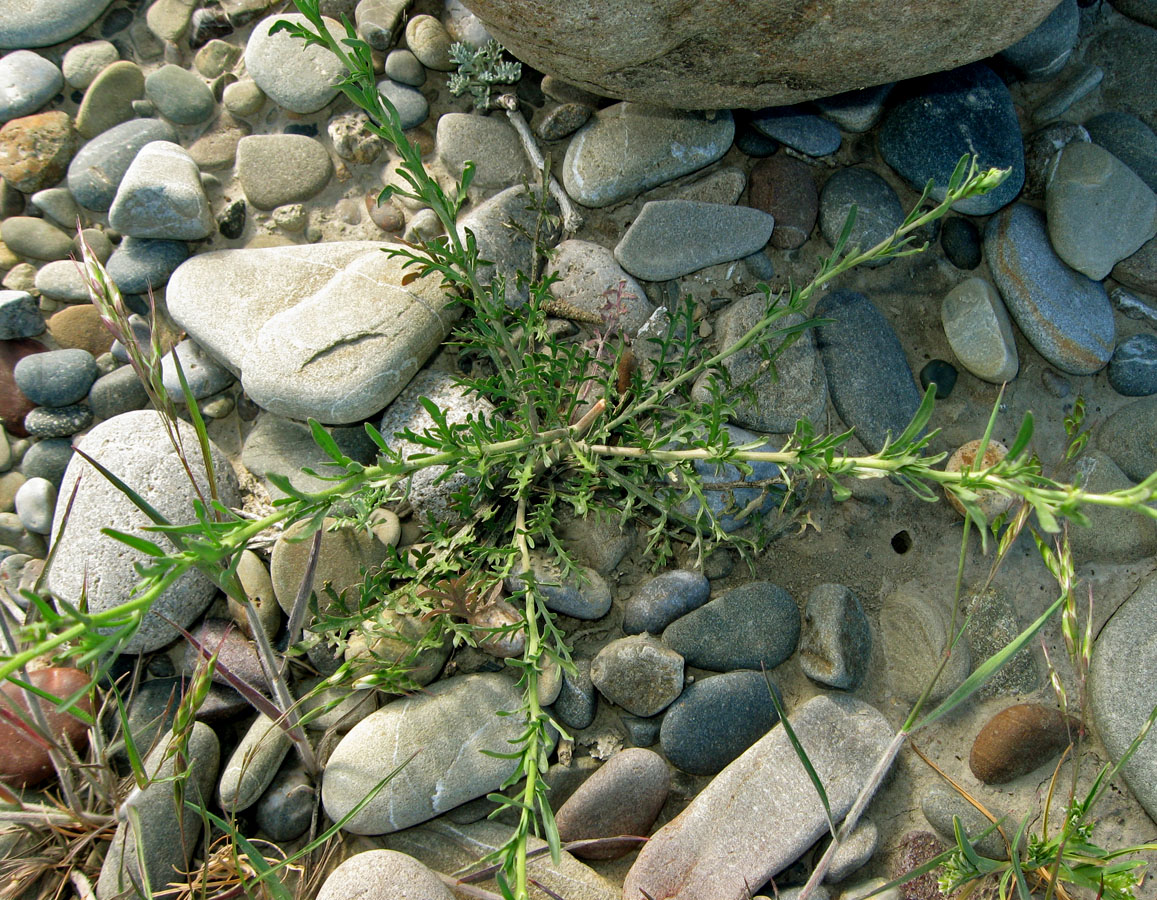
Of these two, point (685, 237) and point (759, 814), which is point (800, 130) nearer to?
point (685, 237)

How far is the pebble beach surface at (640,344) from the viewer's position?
8.48ft

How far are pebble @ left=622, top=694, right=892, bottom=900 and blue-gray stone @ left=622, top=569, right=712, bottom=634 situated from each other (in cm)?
50

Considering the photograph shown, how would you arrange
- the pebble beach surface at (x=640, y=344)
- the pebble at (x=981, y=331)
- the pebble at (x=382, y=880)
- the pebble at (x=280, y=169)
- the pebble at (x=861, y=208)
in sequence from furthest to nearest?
1. the pebble at (x=280, y=169)
2. the pebble at (x=861, y=208)
3. the pebble at (x=981, y=331)
4. the pebble beach surface at (x=640, y=344)
5. the pebble at (x=382, y=880)

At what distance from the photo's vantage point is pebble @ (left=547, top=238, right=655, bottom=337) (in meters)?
3.04

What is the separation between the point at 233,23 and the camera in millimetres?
3502

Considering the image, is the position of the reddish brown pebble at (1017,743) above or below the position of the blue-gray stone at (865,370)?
below

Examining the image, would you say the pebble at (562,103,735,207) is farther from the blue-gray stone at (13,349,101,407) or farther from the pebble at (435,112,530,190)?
the blue-gray stone at (13,349,101,407)

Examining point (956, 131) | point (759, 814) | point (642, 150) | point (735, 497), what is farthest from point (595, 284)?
point (759, 814)

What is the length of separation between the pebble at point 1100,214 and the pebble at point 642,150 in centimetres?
129

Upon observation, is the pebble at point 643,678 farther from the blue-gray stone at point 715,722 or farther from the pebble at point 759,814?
the pebble at point 759,814

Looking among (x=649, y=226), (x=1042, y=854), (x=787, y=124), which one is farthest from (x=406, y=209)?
(x=1042, y=854)

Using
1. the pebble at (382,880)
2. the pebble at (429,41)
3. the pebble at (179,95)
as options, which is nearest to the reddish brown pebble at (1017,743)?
the pebble at (382,880)

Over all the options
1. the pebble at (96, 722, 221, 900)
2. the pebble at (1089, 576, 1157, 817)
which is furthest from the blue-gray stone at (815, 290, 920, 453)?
the pebble at (96, 722, 221, 900)

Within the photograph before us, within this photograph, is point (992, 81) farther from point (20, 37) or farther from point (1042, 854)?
point (20, 37)
